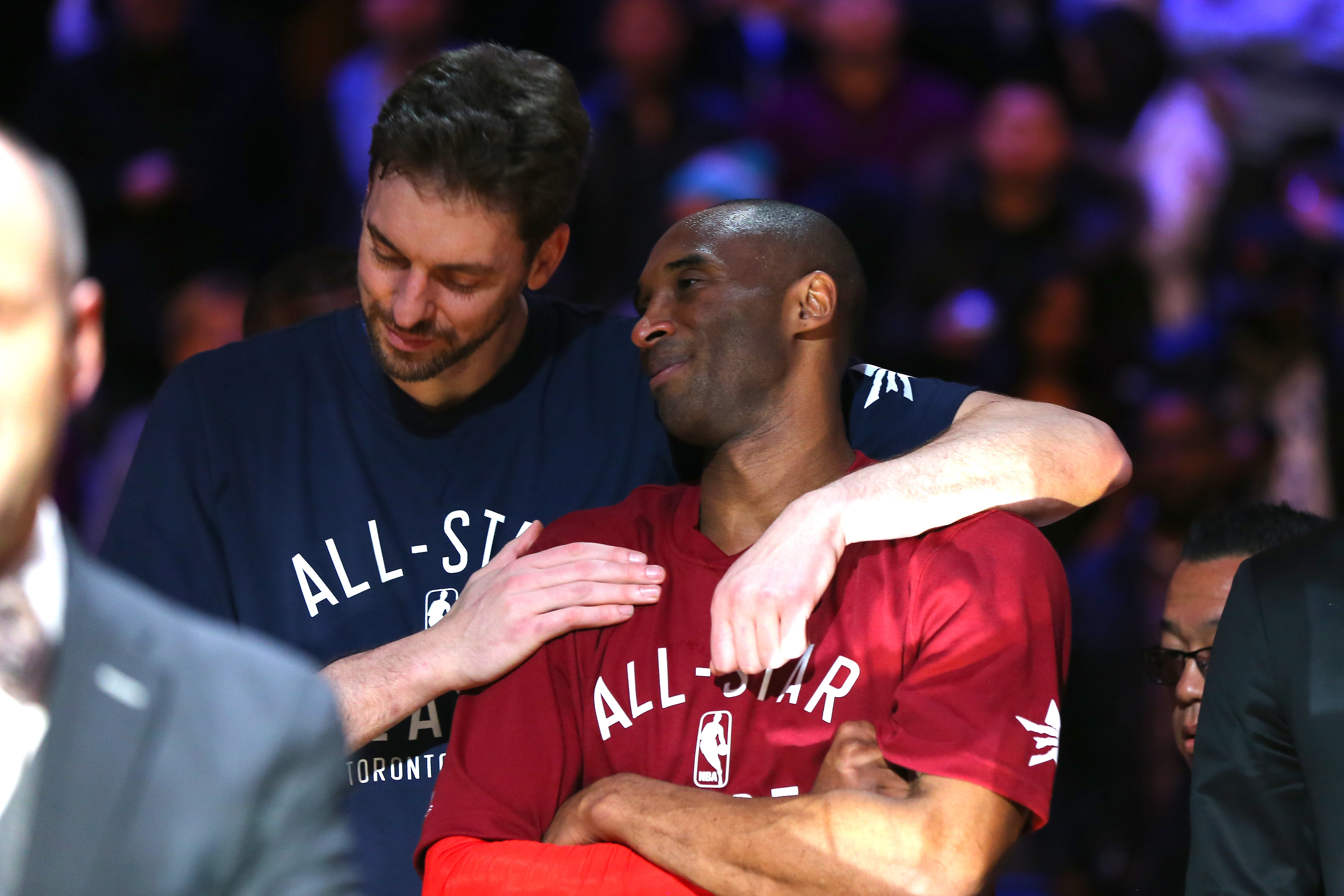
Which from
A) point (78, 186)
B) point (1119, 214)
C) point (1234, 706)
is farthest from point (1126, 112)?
point (1234, 706)

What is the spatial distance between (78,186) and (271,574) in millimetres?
3571

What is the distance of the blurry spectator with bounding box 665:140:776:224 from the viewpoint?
530cm

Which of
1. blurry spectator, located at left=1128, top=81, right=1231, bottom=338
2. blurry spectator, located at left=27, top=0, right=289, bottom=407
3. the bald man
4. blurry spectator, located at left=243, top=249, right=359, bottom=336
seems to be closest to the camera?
the bald man

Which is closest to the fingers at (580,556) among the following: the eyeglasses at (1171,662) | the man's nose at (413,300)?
the man's nose at (413,300)

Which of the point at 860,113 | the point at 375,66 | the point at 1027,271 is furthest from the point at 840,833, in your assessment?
the point at 375,66

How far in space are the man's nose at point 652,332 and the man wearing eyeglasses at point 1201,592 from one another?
106 cm

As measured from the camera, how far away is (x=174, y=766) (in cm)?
115

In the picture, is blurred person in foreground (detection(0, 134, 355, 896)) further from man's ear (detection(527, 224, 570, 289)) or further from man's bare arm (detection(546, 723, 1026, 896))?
man's ear (detection(527, 224, 570, 289))

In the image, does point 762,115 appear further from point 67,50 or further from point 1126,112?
point 67,50

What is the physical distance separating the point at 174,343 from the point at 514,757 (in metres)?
3.41

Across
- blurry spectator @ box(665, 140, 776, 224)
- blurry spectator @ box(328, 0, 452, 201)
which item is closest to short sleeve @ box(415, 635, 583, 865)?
blurry spectator @ box(665, 140, 776, 224)

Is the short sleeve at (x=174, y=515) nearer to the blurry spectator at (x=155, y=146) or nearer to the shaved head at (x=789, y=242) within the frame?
the shaved head at (x=789, y=242)

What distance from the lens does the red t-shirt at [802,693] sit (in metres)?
2.27

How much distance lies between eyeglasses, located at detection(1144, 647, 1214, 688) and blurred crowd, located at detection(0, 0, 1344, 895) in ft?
→ 6.00
